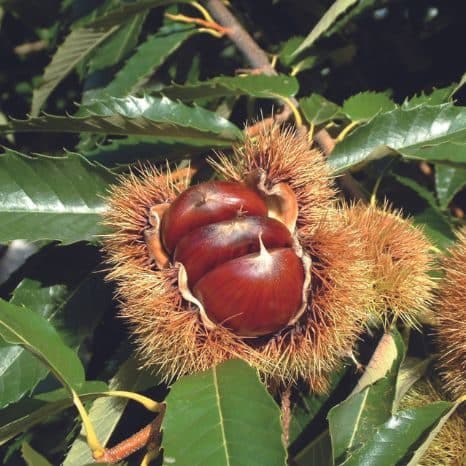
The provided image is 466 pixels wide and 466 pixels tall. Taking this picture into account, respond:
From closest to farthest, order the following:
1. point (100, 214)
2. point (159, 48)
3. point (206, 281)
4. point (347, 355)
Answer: point (206, 281) → point (347, 355) → point (100, 214) → point (159, 48)

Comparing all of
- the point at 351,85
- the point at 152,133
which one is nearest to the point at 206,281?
the point at 152,133

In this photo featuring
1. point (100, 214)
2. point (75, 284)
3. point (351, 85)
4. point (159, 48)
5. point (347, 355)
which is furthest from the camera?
point (351, 85)

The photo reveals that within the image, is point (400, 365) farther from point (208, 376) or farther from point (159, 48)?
point (159, 48)

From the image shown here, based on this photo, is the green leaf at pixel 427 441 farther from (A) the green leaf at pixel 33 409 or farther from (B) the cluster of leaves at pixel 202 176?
(A) the green leaf at pixel 33 409

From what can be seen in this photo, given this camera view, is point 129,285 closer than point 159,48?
Yes

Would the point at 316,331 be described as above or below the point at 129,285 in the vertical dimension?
below

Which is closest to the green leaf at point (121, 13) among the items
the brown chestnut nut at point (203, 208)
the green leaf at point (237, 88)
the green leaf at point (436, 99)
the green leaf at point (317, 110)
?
the green leaf at point (237, 88)

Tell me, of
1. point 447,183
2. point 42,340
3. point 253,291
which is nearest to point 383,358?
point 253,291
